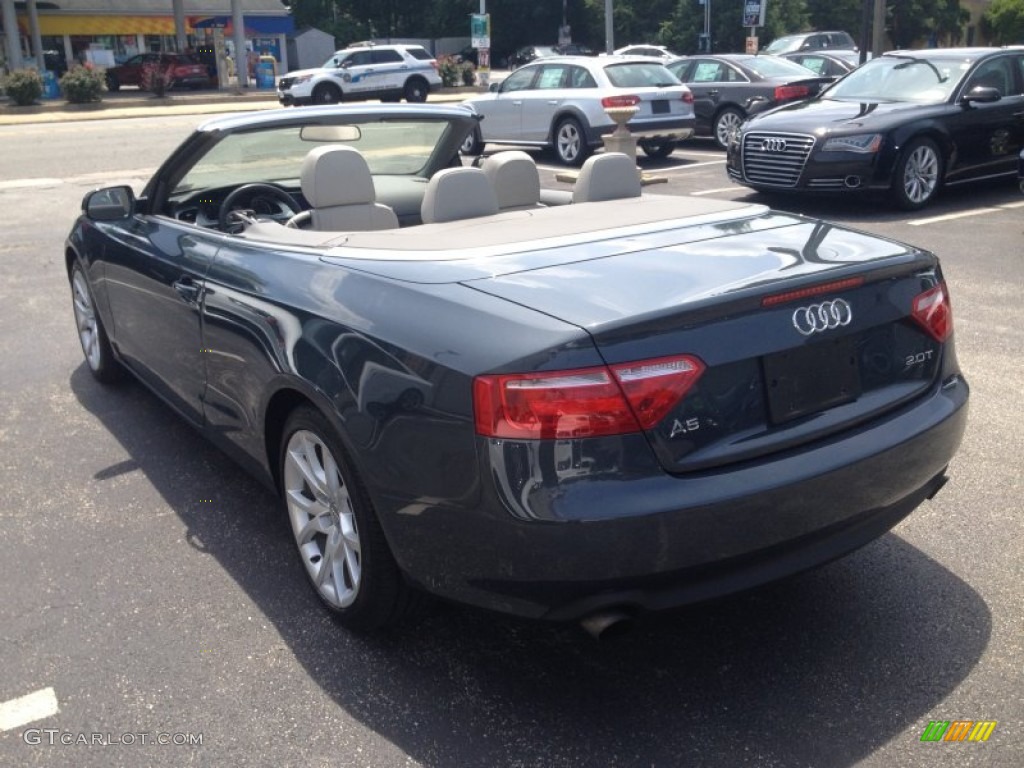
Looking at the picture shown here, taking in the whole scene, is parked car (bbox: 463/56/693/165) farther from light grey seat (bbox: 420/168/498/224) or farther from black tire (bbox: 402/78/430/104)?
black tire (bbox: 402/78/430/104)

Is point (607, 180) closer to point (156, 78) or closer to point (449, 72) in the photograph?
point (156, 78)

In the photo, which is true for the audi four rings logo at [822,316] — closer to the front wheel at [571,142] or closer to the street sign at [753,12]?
the front wheel at [571,142]

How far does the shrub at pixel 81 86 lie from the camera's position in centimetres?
3091

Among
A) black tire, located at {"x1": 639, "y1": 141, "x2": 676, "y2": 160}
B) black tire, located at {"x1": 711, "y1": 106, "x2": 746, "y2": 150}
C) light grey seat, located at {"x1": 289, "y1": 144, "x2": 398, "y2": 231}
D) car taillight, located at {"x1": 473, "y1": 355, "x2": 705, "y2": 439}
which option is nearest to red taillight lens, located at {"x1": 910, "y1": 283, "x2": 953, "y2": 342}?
car taillight, located at {"x1": 473, "y1": 355, "x2": 705, "y2": 439}

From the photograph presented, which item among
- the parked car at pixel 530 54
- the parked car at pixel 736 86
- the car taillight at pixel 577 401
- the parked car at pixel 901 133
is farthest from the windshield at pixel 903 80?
the parked car at pixel 530 54

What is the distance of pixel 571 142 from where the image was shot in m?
15.8

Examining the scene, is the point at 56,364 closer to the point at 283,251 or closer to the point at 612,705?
the point at 283,251

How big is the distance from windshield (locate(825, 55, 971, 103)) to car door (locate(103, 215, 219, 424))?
8988 mm

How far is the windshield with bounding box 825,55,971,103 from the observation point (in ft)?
36.7

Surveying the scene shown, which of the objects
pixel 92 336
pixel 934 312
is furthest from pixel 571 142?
pixel 934 312

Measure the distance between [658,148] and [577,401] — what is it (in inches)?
582

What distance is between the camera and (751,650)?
316 cm

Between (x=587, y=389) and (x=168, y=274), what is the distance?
2.39 m

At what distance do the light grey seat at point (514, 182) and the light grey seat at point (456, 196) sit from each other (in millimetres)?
482
